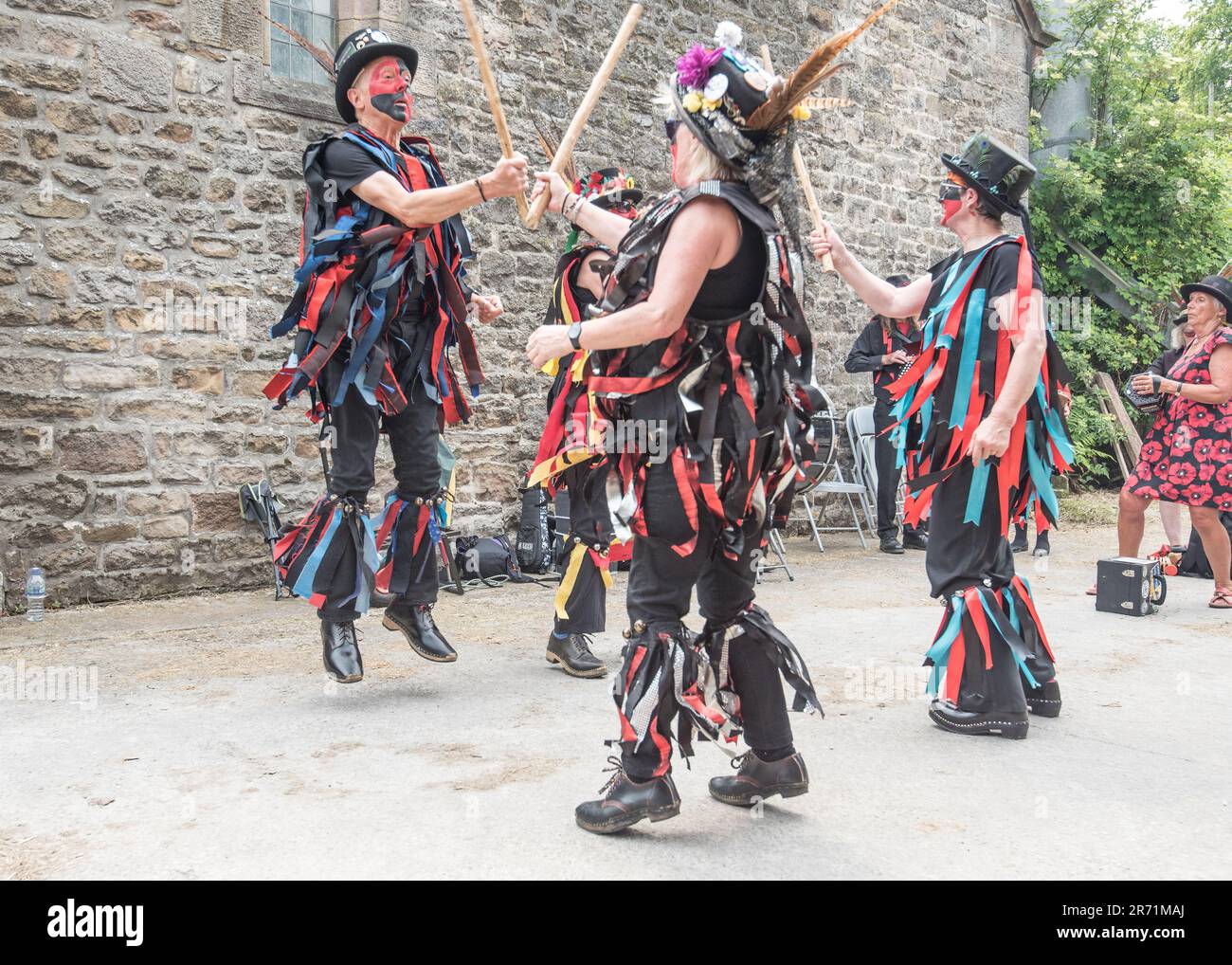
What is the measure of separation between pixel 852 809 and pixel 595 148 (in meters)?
6.78

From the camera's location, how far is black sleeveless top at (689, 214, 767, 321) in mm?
2957

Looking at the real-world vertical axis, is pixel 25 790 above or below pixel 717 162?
below

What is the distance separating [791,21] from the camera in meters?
10.8

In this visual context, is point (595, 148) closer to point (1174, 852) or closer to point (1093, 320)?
point (1174, 852)

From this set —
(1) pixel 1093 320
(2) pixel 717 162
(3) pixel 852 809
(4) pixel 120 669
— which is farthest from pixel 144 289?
(1) pixel 1093 320

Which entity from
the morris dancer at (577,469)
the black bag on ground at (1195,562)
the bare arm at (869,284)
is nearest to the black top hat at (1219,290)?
the black bag on ground at (1195,562)

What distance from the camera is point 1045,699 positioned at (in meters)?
4.38

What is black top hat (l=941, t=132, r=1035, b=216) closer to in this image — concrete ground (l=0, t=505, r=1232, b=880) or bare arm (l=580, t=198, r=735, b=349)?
bare arm (l=580, t=198, r=735, b=349)

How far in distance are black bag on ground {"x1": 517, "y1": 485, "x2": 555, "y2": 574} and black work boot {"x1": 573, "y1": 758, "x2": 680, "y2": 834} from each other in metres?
4.82

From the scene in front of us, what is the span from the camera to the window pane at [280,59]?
726cm

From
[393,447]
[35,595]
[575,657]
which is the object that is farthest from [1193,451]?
[35,595]

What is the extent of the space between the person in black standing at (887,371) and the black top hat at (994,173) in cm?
511

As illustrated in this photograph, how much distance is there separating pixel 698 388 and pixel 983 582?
70.9 inches

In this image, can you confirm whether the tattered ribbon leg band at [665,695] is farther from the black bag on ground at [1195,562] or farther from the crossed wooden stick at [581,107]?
the black bag on ground at [1195,562]
